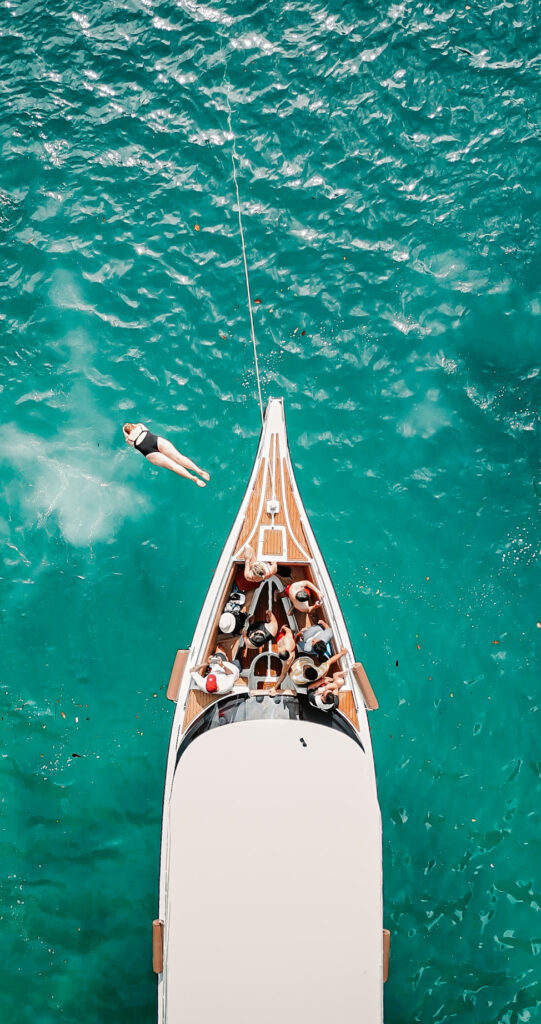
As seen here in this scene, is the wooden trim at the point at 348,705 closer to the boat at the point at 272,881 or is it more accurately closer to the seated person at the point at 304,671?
the seated person at the point at 304,671

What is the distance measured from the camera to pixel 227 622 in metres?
7.35

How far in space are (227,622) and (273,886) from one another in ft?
9.29

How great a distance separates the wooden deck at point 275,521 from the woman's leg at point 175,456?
2.99 ft

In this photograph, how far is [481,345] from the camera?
908 centimetres

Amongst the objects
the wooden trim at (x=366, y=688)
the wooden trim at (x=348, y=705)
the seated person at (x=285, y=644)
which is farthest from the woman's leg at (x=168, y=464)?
the wooden trim at (x=348, y=705)

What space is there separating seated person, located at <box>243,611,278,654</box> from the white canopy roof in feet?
4.80

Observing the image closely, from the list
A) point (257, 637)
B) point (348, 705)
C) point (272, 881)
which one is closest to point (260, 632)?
point (257, 637)

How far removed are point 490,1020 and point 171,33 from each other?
48.8 ft

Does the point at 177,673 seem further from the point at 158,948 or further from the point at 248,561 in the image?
the point at 158,948

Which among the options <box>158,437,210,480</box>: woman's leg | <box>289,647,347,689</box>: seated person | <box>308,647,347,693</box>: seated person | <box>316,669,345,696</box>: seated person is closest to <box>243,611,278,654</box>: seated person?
<box>289,647,347,689</box>: seated person

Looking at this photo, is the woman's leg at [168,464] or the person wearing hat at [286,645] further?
the woman's leg at [168,464]

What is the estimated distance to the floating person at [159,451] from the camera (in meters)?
7.93

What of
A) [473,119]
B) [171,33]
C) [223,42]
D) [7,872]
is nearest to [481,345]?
[473,119]

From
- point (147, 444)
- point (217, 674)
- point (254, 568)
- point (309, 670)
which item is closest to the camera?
point (309, 670)
